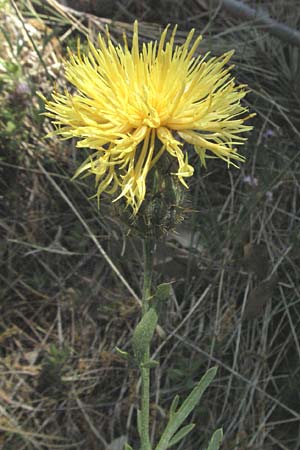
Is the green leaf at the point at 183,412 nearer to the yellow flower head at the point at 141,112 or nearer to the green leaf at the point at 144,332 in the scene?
the green leaf at the point at 144,332

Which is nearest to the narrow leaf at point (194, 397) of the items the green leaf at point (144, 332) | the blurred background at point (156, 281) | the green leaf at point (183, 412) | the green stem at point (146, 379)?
the green leaf at point (183, 412)

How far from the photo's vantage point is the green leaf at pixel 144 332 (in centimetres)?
167

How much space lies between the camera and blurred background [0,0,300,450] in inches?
Answer: 98.0

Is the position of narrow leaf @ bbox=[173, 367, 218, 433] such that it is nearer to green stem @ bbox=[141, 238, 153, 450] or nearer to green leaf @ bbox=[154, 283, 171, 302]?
green stem @ bbox=[141, 238, 153, 450]

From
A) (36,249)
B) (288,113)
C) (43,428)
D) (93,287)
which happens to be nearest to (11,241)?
(36,249)

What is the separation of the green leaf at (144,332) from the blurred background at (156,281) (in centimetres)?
57

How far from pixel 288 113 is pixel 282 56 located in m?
0.34

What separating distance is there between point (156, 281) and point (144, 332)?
101 centimetres

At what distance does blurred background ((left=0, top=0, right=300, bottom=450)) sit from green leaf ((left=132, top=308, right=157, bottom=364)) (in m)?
0.57

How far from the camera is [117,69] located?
1.64m

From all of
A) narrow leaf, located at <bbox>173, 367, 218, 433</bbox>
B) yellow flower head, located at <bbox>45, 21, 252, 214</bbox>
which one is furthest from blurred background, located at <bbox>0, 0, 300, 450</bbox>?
yellow flower head, located at <bbox>45, 21, 252, 214</bbox>

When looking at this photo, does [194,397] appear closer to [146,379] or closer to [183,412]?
[183,412]

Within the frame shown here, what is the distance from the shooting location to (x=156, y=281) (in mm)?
2682

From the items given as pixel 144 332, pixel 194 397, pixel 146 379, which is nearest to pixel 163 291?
pixel 144 332
